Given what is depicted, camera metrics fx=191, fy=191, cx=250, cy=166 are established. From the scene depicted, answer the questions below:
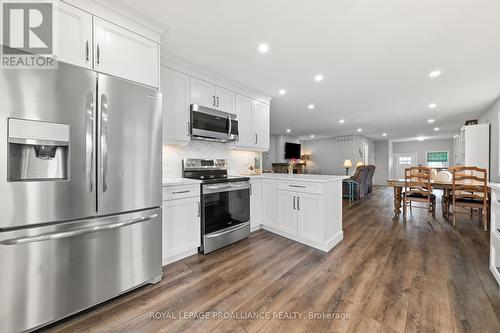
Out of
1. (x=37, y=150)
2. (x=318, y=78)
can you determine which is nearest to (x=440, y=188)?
(x=318, y=78)

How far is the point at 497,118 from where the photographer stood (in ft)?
13.2

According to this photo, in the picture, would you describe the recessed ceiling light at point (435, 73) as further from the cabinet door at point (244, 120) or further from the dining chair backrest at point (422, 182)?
the cabinet door at point (244, 120)

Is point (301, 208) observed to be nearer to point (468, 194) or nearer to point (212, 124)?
point (212, 124)

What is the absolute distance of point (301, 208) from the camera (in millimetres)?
2742

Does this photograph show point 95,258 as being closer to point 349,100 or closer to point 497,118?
point 349,100

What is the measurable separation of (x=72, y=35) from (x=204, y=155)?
1922 mm

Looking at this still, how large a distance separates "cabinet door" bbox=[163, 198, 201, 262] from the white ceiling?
187 cm

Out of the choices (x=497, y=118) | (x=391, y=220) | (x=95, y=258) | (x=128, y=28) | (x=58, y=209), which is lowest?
(x=391, y=220)

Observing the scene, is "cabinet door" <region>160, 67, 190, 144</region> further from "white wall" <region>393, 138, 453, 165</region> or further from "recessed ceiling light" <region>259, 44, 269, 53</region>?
"white wall" <region>393, 138, 453, 165</region>

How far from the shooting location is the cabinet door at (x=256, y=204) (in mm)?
3158

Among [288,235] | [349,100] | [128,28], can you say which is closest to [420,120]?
[349,100]

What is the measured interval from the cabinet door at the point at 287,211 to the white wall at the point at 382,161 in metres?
10.2

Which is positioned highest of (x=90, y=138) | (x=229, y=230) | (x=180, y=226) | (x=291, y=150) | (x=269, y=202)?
(x=291, y=150)

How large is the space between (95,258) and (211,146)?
6.90ft
